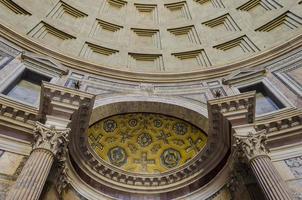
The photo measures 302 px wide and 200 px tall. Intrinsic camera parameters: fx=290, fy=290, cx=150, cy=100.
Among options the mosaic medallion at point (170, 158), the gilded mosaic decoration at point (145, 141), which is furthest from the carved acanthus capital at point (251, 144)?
the mosaic medallion at point (170, 158)

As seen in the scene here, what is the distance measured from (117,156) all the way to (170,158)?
2.63m

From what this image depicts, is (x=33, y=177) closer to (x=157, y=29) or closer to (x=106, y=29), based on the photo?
(x=106, y=29)

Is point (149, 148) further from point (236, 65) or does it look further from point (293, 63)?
point (293, 63)

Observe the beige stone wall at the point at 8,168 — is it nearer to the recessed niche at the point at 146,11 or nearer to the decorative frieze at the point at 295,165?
the decorative frieze at the point at 295,165

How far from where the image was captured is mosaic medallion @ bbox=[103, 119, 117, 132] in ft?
48.2

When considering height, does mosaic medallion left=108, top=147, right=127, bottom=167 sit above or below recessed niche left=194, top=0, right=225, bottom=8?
below

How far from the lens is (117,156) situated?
14.2m

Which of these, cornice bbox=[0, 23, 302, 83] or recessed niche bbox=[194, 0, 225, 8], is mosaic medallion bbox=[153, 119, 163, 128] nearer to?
cornice bbox=[0, 23, 302, 83]

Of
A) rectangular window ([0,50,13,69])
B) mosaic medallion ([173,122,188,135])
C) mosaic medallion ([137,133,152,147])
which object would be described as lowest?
mosaic medallion ([137,133,152,147])

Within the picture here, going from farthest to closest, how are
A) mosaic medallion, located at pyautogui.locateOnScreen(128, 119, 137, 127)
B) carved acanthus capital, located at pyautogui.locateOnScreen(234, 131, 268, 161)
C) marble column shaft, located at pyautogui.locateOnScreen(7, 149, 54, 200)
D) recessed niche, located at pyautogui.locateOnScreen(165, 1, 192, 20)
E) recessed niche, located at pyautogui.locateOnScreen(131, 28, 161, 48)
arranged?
recessed niche, located at pyautogui.locateOnScreen(165, 1, 192, 20), recessed niche, located at pyautogui.locateOnScreen(131, 28, 161, 48), mosaic medallion, located at pyautogui.locateOnScreen(128, 119, 137, 127), carved acanthus capital, located at pyautogui.locateOnScreen(234, 131, 268, 161), marble column shaft, located at pyautogui.locateOnScreen(7, 149, 54, 200)

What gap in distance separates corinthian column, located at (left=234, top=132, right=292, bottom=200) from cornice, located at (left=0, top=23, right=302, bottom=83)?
831cm

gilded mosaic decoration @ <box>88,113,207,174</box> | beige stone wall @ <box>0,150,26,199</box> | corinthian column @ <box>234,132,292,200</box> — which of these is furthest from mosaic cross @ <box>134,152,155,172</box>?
beige stone wall @ <box>0,150,26,199</box>

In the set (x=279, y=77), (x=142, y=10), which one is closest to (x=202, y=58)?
(x=279, y=77)

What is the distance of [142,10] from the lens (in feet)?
76.5
